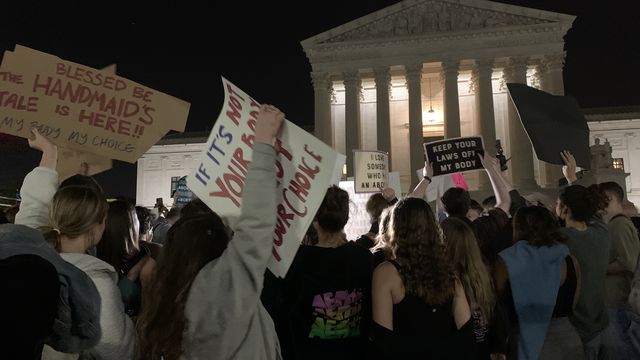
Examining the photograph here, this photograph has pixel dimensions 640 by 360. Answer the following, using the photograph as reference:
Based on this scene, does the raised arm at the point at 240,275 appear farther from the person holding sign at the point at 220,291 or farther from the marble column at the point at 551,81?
the marble column at the point at 551,81

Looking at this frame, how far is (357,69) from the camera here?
3878cm

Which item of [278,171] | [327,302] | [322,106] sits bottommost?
[327,302]

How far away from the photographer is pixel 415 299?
135 inches

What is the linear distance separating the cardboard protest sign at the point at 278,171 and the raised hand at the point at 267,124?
36 cm

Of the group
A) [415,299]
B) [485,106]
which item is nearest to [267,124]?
[415,299]

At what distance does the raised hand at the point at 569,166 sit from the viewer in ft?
21.0

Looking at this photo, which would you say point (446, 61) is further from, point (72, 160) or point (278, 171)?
point (278, 171)

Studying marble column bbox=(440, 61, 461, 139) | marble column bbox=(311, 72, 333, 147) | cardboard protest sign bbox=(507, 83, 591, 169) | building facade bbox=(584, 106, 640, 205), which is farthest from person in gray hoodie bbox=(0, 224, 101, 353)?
building facade bbox=(584, 106, 640, 205)

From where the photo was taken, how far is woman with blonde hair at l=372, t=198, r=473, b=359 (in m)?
3.41

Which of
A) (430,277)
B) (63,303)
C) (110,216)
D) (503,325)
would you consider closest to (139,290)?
(110,216)

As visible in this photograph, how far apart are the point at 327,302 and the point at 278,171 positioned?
110cm

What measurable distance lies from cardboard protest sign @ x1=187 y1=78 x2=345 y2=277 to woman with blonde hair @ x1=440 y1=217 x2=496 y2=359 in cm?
143

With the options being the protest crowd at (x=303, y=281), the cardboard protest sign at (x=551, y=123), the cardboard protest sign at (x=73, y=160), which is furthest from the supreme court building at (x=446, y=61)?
the cardboard protest sign at (x=73, y=160)

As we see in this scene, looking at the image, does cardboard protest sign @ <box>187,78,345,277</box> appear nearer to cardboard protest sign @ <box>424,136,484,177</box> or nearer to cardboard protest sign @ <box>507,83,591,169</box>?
cardboard protest sign @ <box>507,83,591,169</box>
